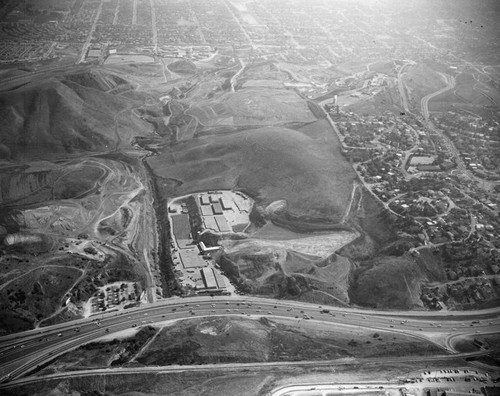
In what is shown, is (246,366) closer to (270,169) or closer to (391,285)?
(391,285)

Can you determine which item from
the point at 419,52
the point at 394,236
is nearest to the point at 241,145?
the point at 394,236

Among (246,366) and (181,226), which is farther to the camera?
(181,226)

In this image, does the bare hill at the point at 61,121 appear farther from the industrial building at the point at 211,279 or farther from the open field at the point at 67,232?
the industrial building at the point at 211,279

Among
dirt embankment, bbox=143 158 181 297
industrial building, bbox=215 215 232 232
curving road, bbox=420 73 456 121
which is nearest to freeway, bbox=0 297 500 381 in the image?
dirt embankment, bbox=143 158 181 297

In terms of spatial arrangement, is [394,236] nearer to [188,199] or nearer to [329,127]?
[188,199]

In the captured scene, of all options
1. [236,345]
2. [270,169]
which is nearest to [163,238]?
[270,169]

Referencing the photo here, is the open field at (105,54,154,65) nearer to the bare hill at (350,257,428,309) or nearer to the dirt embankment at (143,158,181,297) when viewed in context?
the dirt embankment at (143,158,181,297)

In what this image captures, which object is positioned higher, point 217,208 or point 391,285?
point 391,285
